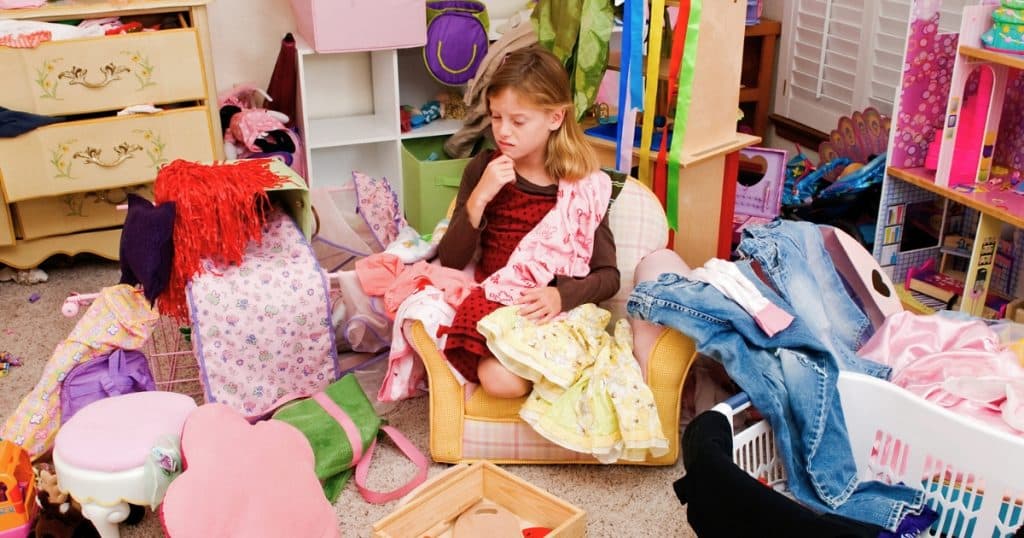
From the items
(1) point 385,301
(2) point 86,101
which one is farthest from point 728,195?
(2) point 86,101

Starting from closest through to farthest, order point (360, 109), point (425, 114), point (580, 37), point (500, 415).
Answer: point (500, 415) < point (580, 37) < point (425, 114) < point (360, 109)

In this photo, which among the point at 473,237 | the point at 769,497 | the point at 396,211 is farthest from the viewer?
the point at 396,211

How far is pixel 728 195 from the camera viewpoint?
2852 millimetres

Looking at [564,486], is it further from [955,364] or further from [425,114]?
[425,114]

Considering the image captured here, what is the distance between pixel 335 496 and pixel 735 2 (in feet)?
5.17

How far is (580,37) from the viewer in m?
2.68

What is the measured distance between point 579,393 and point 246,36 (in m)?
1.96

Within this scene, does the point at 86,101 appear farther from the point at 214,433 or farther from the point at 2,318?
the point at 214,433

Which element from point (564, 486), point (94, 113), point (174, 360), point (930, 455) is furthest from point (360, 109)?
point (930, 455)

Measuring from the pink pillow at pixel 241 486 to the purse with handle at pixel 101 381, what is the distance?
0.32 meters

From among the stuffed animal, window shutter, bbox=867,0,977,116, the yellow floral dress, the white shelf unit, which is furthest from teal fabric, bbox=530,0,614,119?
the stuffed animal

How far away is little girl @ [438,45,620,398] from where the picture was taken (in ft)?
7.09

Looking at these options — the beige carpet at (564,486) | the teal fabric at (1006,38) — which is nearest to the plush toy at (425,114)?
the beige carpet at (564,486)

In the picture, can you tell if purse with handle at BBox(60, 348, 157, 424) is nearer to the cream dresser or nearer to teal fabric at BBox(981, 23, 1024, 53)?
the cream dresser
